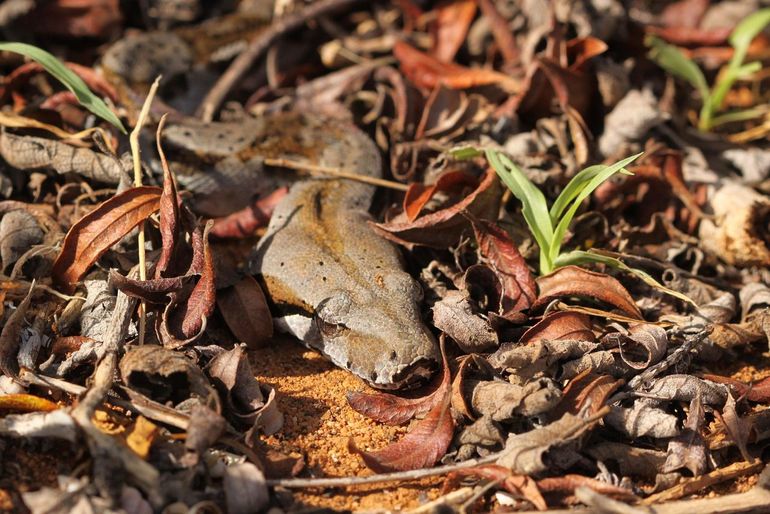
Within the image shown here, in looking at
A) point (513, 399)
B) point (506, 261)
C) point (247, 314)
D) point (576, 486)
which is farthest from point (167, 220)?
point (576, 486)

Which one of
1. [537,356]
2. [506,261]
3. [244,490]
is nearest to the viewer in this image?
[244,490]

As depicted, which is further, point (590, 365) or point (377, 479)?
point (590, 365)

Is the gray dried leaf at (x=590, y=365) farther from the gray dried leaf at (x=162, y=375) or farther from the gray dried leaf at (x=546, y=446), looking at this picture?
the gray dried leaf at (x=162, y=375)

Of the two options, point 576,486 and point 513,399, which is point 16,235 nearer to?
point 513,399

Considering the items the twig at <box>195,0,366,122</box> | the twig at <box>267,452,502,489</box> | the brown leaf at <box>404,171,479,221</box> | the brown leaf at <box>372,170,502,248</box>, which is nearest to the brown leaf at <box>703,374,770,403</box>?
the twig at <box>267,452,502,489</box>

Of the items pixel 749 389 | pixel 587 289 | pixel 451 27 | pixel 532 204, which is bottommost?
pixel 749 389

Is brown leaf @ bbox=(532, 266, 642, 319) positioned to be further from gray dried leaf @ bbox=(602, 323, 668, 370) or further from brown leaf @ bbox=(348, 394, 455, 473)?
brown leaf @ bbox=(348, 394, 455, 473)
